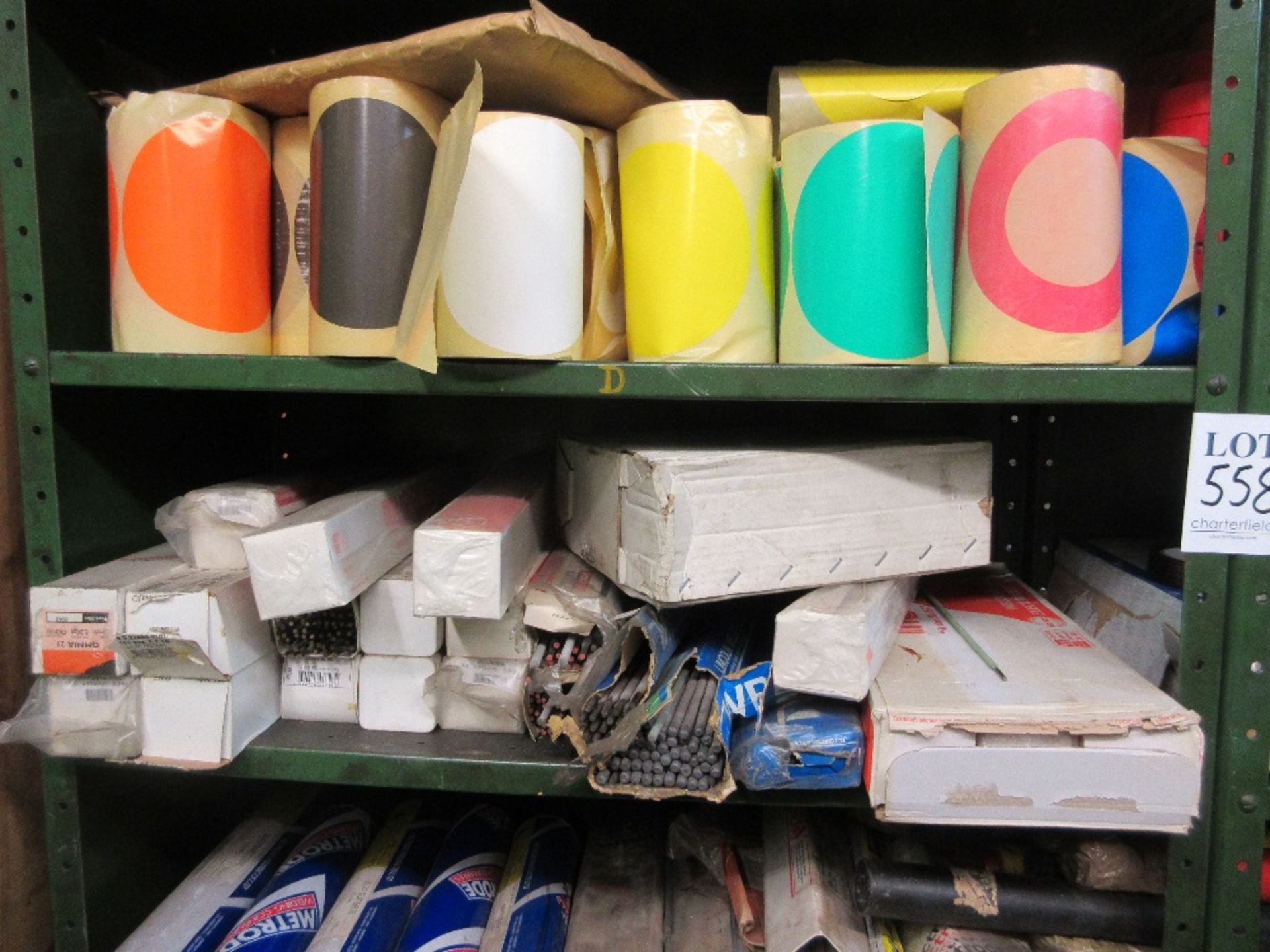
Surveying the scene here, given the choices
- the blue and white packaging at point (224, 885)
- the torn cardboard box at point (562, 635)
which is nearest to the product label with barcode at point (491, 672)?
the torn cardboard box at point (562, 635)

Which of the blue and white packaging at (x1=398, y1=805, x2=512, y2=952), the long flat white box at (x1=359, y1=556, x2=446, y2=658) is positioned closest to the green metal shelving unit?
the long flat white box at (x1=359, y1=556, x2=446, y2=658)

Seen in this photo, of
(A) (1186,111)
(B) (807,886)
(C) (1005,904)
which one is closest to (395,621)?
(B) (807,886)

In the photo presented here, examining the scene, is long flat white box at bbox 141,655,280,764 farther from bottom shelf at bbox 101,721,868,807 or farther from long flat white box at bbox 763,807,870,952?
long flat white box at bbox 763,807,870,952

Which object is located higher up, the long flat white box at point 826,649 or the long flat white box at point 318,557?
the long flat white box at point 318,557

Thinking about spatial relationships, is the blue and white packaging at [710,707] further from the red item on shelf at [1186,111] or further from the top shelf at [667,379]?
the red item on shelf at [1186,111]

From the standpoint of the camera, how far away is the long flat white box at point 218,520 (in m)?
0.83

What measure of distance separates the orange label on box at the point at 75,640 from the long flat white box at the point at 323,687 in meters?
0.17

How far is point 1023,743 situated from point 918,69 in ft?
2.23

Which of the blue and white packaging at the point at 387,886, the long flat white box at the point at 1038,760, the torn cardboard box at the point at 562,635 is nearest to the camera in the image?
the long flat white box at the point at 1038,760

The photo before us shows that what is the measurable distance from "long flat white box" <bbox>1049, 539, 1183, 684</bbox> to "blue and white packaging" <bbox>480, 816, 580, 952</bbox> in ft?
2.30

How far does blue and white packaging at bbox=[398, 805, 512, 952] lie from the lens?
861mm

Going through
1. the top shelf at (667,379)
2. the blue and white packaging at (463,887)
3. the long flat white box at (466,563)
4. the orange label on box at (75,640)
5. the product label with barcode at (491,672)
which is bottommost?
the blue and white packaging at (463,887)

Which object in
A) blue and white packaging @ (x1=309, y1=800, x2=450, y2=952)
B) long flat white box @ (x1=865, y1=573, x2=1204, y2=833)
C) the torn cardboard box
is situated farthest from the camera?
blue and white packaging @ (x1=309, y1=800, x2=450, y2=952)

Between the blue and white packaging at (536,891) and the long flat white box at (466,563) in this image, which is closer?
the long flat white box at (466,563)
